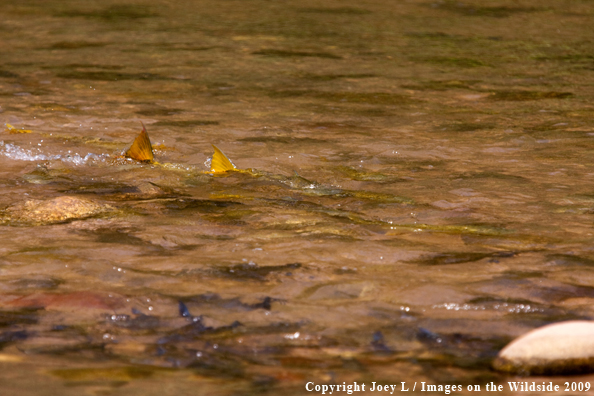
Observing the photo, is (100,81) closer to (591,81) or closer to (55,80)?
(55,80)

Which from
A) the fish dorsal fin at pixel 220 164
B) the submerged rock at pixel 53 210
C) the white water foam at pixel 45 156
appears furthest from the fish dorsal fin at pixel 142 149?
the submerged rock at pixel 53 210

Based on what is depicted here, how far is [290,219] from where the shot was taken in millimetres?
2361

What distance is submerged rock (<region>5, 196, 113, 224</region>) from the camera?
234 centimetres

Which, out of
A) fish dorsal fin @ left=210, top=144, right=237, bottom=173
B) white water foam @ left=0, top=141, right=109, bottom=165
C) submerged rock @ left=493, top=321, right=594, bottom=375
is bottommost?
white water foam @ left=0, top=141, right=109, bottom=165

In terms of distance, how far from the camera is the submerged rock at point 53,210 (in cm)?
234

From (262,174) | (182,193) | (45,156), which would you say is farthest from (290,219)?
(45,156)

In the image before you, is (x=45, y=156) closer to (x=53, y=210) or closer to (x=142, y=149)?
(x=142, y=149)

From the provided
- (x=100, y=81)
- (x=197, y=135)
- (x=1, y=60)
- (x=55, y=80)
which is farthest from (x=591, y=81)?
(x=1, y=60)

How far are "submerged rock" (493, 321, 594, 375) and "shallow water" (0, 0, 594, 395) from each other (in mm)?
64

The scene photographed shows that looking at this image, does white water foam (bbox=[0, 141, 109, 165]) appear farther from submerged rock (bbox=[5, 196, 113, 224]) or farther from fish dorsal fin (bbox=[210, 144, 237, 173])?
submerged rock (bbox=[5, 196, 113, 224])

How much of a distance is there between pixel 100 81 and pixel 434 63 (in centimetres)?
236

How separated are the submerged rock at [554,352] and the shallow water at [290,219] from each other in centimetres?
6

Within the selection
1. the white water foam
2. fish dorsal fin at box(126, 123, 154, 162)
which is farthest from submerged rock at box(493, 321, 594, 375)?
the white water foam

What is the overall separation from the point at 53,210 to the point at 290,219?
0.75 meters
